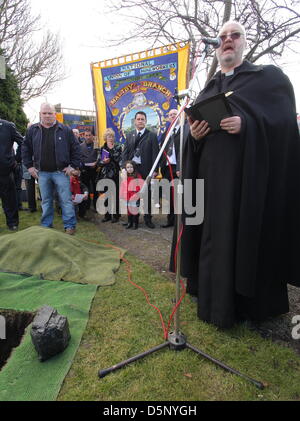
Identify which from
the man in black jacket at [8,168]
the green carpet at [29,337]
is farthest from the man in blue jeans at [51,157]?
the green carpet at [29,337]

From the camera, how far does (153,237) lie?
505cm

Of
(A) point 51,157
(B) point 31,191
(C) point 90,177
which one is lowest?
(B) point 31,191

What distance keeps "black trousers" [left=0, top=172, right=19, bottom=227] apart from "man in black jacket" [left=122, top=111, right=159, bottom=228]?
92.8 inches

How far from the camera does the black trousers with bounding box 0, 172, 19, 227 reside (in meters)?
5.30

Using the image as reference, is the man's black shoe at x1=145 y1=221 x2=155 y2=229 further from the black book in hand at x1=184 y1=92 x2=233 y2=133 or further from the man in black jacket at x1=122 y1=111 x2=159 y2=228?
the black book in hand at x1=184 y1=92 x2=233 y2=133

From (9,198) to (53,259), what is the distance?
247 centimetres

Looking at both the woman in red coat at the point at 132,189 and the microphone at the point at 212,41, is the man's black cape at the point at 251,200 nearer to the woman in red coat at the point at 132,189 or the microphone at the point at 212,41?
the microphone at the point at 212,41

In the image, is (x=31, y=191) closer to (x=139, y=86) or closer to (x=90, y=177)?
(x=90, y=177)

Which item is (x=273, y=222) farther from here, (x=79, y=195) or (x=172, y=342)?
(x=79, y=195)

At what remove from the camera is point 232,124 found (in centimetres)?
210

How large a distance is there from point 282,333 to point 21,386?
2118mm

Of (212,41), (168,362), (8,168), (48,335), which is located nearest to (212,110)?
(212,41)

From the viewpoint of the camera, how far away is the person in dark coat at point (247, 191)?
214 centimetres

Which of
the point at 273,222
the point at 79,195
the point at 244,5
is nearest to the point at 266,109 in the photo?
the point at 273,222
